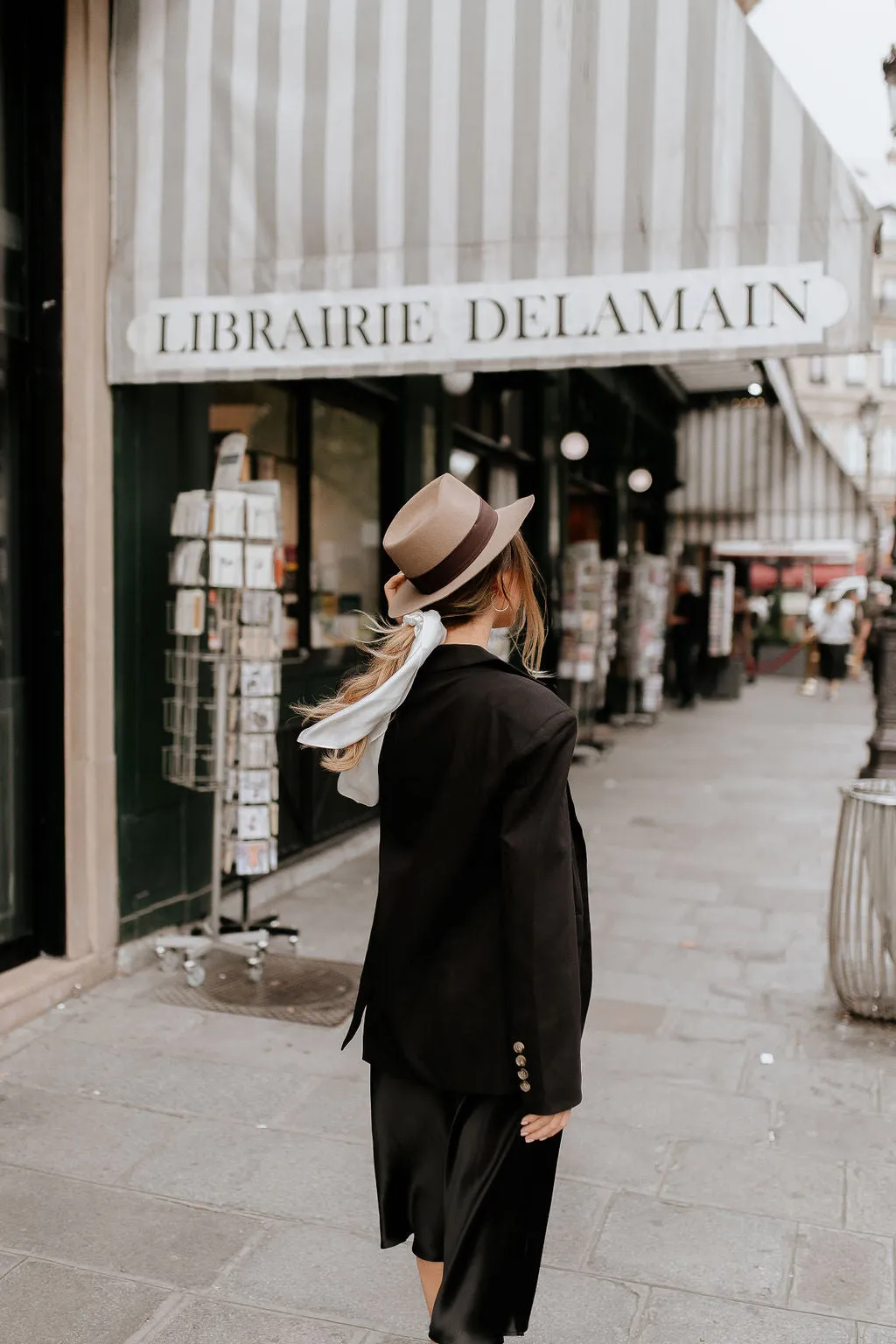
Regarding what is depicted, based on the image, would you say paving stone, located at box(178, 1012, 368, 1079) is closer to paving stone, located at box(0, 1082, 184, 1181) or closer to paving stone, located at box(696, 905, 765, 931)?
paving stone, located at box(0, 1082, 184, 1181)

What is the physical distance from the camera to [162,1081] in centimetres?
426

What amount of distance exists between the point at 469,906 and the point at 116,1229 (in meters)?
1.75

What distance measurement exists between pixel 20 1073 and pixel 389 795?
8.79 ft

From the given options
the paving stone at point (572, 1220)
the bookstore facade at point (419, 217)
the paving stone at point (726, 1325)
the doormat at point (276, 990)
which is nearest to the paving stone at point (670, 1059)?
the paving stone at point (572, 1220)

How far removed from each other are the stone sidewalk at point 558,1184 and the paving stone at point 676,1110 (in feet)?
0.04

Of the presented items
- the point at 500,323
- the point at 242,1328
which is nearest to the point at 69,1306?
the point at 242,1328

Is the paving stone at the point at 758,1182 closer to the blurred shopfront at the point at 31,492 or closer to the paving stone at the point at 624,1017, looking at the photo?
the paving stone at the point at 624,1017

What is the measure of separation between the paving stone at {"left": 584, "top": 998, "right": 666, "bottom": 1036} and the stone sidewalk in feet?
0.05

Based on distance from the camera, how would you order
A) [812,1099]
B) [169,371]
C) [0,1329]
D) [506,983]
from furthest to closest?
[169,371], [812,1099], [0,1329], [506,983]

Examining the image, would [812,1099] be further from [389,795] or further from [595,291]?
[595,291]

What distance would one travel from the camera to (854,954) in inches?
191

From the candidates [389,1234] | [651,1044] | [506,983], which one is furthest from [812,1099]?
[506,983]

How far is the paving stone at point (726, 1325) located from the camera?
112 inches

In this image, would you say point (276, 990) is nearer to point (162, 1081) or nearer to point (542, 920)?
point (162, 1081)
